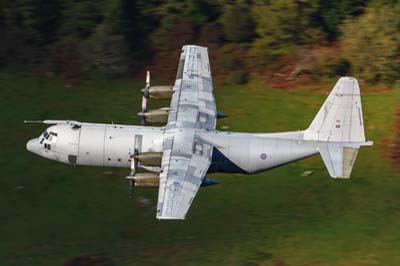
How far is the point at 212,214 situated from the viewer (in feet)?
175

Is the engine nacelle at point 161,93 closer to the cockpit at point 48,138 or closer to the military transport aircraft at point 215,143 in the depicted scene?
the military transport aircraft at point 215,143

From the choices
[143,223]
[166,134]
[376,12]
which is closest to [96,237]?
[143,223]

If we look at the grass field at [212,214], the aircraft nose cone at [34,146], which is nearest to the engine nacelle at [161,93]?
the grass field at [212,214]

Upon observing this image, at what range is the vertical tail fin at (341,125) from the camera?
51594mm

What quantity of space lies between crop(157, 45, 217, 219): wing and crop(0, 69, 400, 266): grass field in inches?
170

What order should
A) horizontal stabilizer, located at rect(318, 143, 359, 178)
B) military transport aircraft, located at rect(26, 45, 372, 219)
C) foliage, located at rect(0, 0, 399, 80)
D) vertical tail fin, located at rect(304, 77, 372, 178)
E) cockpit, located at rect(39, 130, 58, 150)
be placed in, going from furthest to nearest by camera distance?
foliage, located at rect(0, 0, 399, 80)
cockpit, located at rect(39, 130, 58, 150)
vertical tail fin, located at rect(304, 77, 372, 178)
military transport aircraft, located at rect(26, 45, 372, 219)
horizontal stabilizer, located at rect(318, 143, 359, 178)

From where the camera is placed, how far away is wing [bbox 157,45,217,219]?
46.3m

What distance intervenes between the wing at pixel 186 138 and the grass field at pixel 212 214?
4.33 meters

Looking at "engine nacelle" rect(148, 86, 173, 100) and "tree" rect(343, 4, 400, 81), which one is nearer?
"engine nacelle" rect(148, 86, 173, 100)

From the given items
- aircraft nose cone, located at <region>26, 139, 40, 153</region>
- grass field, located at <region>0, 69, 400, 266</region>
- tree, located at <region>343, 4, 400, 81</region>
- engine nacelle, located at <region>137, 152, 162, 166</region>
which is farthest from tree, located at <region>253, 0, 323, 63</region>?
engine nacelle, located at <region>137, 152, 162, 166</region>

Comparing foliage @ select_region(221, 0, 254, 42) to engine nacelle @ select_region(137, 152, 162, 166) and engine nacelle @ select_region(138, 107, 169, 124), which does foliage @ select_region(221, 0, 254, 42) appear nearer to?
engine nacelle @ select_region(138, 107, 169, 124)

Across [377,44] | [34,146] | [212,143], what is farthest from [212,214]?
[377,44]

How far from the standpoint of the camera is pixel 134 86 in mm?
71125

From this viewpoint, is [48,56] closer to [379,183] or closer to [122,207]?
[122,207]
